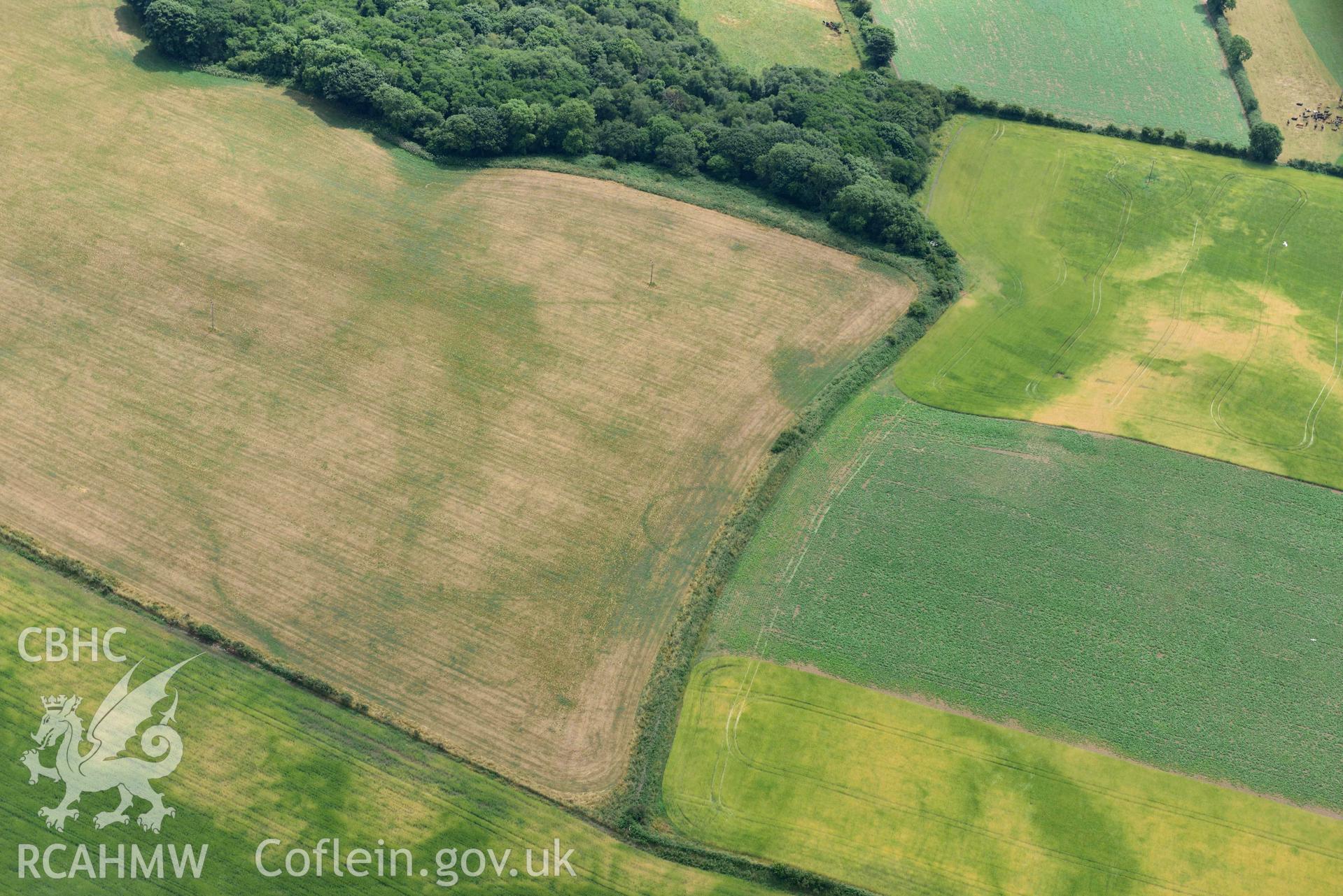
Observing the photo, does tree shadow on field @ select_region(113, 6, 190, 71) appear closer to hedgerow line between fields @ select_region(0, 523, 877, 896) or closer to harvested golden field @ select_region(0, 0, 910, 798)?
harvested golden field @ select_region(0, 0, 910, 798)

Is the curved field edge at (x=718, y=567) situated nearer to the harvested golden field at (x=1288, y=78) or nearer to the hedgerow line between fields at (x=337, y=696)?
the hedgerow line between fields at (x=337, y=696)

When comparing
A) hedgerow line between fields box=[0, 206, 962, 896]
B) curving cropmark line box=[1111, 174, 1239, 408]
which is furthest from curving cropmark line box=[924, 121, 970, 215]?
hedgerow line between fields box=[0, 206, 962, 896]

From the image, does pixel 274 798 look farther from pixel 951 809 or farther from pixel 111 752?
pixel 951 809

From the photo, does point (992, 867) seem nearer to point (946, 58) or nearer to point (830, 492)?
point (830, 492)

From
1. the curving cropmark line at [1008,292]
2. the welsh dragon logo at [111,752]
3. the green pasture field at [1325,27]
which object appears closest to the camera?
the welsh dragon logo at [111,752]

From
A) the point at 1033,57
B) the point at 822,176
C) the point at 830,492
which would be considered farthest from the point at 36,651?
the point at 1033,57

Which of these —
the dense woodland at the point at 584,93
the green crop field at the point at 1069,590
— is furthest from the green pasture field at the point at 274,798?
the dense woodland at the point at 584,93
